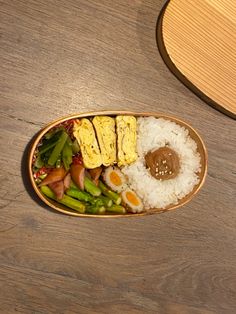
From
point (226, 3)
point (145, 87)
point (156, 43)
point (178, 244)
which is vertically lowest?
point (178, 244)

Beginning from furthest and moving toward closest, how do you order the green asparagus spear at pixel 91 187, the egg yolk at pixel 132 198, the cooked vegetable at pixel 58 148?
the egg yolk at pixel 132 198
the green asparagus spear at pixel 91 187
the cooked vegetable at pixel 58 148

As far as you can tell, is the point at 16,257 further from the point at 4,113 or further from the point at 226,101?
the point at 226,101

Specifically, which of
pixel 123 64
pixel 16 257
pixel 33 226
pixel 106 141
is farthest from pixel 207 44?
pixel 16 257

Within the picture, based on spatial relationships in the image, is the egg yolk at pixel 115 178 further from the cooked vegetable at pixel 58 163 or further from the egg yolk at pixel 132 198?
the cooked vegetable at pixel 58 163

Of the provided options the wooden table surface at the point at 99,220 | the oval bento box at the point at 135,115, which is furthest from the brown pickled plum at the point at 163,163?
the wooden table surface at the point at 99,220

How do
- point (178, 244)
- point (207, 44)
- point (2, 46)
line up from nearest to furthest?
point (2, 46) < point (207, 44) < point (178, 244)

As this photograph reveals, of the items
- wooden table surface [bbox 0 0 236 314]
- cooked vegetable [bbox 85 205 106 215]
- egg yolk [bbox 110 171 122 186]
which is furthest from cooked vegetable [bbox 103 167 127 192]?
wooden table surface [bbox 0 0 236 314]
